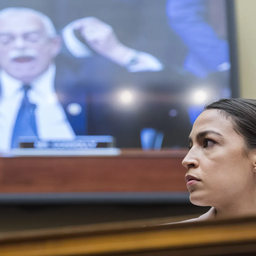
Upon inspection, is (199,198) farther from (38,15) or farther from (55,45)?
(38,15)

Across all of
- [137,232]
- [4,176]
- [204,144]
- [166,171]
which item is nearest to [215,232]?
[137,232]

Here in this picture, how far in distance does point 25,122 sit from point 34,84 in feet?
0.56

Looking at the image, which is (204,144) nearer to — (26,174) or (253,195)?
(253,195)

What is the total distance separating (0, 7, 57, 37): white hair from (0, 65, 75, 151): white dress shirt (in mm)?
177

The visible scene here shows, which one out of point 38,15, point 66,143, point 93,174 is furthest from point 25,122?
point 38,15

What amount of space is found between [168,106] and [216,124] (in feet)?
2.77

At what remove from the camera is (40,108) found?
142cm

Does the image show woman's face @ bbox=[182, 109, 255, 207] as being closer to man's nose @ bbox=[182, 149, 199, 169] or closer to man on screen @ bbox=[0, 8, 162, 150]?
man's nose @ bbox=[182, 149, 199, 169]

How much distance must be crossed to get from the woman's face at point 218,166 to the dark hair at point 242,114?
0.01 metres

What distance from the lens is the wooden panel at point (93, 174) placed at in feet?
4.30

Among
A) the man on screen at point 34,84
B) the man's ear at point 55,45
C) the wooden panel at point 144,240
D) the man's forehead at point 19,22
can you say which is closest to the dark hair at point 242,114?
the wooden panel at point 144,240

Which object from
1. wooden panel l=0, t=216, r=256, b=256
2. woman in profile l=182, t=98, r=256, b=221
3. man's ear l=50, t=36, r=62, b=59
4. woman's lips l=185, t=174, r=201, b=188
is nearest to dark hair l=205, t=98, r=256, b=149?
woman in profile l=182, t=98, r=256, b=221

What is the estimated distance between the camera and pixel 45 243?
23 centimetres

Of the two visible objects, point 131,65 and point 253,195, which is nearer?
point 253,195
